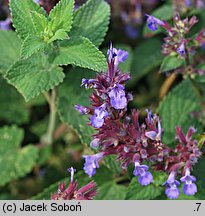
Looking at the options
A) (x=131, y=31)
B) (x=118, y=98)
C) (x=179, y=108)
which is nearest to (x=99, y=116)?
(x=118, y=98)

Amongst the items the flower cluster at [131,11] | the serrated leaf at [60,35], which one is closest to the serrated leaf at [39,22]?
the serrated leaf at [60,35]

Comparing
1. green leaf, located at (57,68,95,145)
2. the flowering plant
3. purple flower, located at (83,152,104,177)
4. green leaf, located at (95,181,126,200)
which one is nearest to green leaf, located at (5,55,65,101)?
the flowering plant

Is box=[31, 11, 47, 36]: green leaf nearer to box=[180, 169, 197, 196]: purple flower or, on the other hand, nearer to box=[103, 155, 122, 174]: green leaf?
box=[103, 155, 122, 174]: green leaf

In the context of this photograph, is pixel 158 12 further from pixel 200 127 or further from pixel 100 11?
pixel 200 127

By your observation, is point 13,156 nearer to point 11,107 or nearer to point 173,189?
point 11,107
